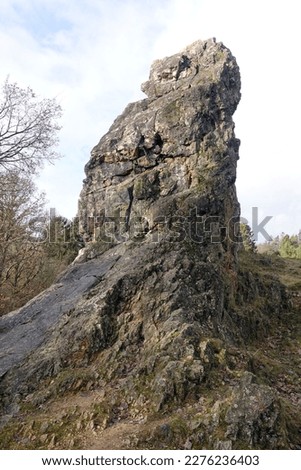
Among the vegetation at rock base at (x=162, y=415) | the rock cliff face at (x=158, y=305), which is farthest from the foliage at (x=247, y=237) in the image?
the vegetation at rock base at (x=162, y=415)

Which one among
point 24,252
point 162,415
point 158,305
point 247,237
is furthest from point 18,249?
point 247,237

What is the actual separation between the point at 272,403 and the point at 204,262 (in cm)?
743

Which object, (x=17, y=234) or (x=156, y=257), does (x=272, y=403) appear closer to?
(x=156, y=257)

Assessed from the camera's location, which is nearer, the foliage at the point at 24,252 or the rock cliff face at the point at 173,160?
the rock cliff face at the point at 173,160

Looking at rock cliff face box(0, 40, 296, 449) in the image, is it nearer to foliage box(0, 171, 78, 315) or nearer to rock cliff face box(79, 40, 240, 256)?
rock cliff face box(79, 40, 240, 256)

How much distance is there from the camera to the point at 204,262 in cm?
1634

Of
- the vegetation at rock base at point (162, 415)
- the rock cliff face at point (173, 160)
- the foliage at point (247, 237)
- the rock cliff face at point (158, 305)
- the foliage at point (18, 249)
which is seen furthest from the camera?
the foliage at point (247, 237)

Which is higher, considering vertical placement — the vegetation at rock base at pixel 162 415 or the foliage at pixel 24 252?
the foliage at pixel 24 252

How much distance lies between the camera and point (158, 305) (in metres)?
14.3

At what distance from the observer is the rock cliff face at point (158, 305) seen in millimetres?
10055

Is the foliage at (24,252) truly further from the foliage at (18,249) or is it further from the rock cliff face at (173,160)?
the rock cliff face at (173,160)

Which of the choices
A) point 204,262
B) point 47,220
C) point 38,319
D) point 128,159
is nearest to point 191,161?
point 128,159

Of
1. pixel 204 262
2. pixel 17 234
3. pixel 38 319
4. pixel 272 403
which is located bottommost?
pixel 272 403

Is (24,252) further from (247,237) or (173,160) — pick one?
(247,237)
